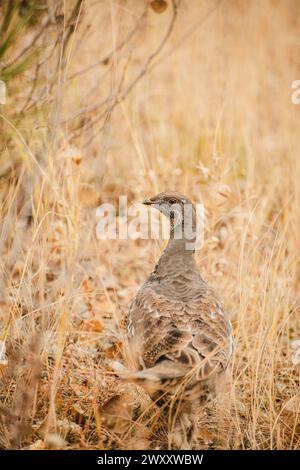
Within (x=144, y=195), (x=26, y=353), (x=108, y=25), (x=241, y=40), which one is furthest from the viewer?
(x=241, y=40)

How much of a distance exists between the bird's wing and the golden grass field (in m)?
0.26

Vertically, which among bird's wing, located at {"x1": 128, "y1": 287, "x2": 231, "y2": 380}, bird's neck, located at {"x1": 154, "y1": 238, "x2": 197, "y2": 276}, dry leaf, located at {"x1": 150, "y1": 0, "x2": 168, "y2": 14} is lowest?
bird's wing, located at {"x1": 128, "y1": 287, "x2": 231, "y2": 380}

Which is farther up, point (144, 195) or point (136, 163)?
point (136, 163)

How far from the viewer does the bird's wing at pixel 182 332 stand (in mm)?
2873

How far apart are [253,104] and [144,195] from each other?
8.87ft

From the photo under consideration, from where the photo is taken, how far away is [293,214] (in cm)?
486

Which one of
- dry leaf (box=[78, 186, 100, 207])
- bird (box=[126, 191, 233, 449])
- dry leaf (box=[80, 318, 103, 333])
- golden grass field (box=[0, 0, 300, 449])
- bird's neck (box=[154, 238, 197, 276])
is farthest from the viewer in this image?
dry leaf (box=[78, 186, 100, 207])

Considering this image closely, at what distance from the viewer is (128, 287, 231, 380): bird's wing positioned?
Answer: 9.43 ft

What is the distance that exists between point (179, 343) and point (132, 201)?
2.80 metres

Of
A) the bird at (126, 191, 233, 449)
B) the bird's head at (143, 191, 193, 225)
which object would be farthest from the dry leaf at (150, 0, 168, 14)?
the bird at (126, 191, 233, 449)

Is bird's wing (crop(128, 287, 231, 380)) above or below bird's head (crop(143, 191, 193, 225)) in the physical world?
below

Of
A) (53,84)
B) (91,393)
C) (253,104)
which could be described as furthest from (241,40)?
(91,393)

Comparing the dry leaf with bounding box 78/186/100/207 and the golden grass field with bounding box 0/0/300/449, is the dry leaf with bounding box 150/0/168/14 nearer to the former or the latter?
the golden grass field with bounding box 0/0/300/449

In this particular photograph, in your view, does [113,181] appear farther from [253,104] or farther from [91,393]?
[91,393]
